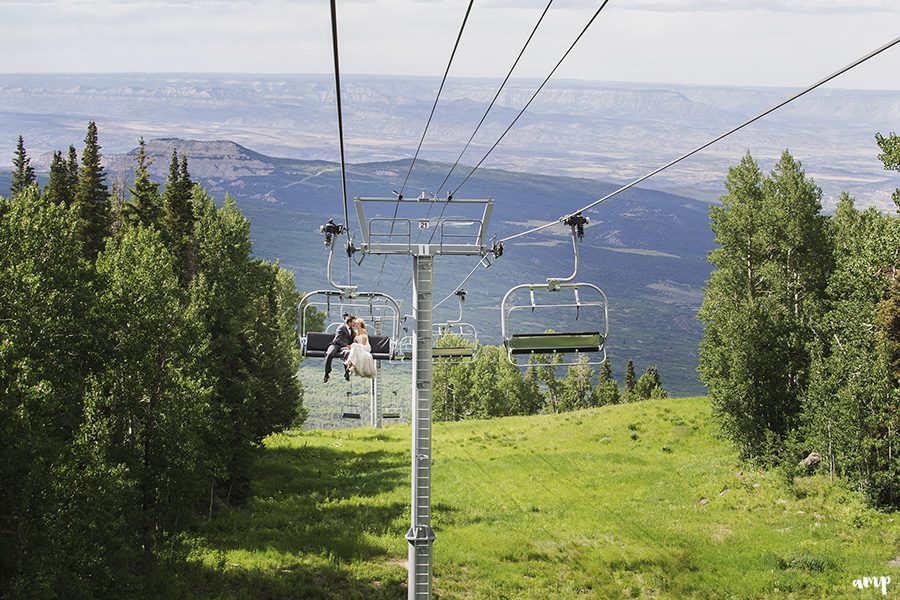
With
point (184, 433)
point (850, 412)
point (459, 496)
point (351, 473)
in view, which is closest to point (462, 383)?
point (351, 473)

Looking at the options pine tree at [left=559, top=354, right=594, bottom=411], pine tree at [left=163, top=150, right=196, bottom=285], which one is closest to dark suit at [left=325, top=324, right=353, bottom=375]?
pine tree at [left=163, top=150, right=196, bottom=285]

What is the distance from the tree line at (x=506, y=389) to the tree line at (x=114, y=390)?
71167mm

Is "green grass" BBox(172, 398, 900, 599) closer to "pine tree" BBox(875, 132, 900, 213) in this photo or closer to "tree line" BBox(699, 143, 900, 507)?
"tree line" BBox(699, 143, 900, 507)

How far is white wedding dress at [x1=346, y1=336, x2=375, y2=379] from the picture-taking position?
77.2 ft

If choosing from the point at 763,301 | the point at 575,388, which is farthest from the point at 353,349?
the point at 575,388

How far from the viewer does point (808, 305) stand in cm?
5297

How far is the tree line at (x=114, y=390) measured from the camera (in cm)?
2369

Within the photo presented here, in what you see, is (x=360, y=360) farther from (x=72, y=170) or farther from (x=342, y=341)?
(x=72, y=170)

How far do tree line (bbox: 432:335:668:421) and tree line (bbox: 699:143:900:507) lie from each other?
5929 centimetres

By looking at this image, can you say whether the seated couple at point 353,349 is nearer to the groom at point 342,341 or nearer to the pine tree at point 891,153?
the groom at point 342,341

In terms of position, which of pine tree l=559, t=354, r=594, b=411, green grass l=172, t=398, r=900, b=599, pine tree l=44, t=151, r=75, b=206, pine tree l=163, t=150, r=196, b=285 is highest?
pine tree l=44, t=151, r=75, b=206

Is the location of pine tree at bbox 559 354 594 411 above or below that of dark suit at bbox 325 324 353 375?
below

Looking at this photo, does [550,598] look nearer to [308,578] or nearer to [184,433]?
[308,578]

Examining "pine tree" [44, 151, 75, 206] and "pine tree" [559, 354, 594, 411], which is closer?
"pine tree" [44, 151, 75, 206]
